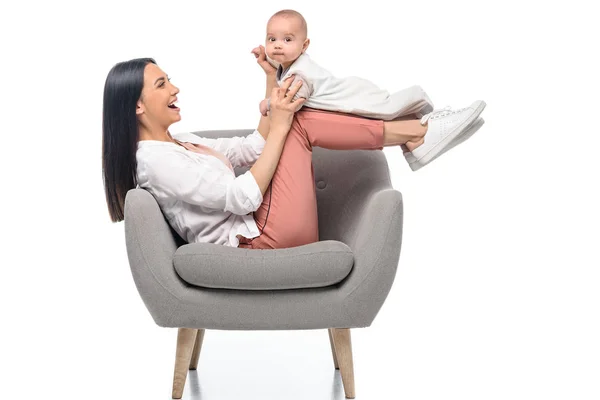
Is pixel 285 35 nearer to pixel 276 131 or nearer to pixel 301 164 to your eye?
pixel 276 131

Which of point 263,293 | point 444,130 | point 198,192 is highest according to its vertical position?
point 444,130

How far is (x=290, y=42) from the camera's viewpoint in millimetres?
3998

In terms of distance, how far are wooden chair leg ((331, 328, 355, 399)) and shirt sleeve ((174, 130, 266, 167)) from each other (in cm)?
73

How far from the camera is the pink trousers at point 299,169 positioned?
13.1ft

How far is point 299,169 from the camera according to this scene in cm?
401

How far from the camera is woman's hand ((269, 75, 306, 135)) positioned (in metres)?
3.94

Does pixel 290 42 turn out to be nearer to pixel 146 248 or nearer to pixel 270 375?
pixel 146 248

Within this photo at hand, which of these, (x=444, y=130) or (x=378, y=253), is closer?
(x=378, y=253)

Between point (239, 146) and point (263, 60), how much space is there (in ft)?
1.11

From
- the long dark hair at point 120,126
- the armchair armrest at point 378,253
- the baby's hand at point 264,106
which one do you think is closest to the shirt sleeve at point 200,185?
the long dark hair at point 120,126

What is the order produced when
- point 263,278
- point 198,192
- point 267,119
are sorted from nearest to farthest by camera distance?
point 263,278
point 198,192
point 267,119

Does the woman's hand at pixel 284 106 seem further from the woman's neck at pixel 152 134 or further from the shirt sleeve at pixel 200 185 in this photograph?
the woman's neck at pixel 152 134

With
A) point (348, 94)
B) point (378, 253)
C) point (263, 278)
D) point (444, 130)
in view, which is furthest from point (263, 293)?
point (444, 130)

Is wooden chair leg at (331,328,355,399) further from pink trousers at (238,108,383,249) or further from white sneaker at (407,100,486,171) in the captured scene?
white sneaker at (407,100,486,171)
